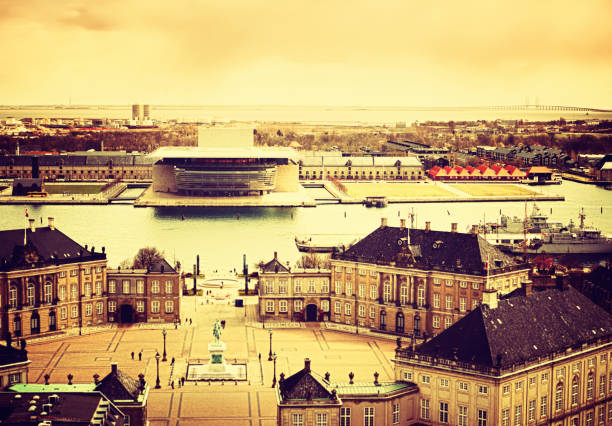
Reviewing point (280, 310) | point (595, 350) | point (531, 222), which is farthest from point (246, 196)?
point (595, 350)

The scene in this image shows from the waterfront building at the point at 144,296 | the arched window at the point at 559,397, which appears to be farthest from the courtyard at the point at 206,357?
the arched window at the point at 559,397

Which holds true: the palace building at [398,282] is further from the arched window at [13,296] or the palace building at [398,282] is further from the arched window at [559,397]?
the arched window at [559,397]

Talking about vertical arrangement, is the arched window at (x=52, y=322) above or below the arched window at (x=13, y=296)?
below

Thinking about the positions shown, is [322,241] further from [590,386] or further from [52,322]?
[590,386]

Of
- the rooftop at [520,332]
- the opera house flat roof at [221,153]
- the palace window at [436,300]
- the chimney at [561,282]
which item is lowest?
the palace window at [436,300]

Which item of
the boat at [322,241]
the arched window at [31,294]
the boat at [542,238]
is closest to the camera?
the arched window at [31,294]

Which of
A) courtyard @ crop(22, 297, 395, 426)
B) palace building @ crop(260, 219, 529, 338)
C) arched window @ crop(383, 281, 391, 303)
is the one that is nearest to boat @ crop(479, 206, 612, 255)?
palace building @ crop(260, 219, 529, 338)

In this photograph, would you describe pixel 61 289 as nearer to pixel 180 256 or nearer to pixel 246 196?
pixel 180 256
